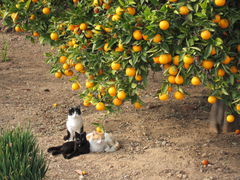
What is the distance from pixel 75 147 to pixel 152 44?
1.71 meters

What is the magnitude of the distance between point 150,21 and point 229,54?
682 millimetres

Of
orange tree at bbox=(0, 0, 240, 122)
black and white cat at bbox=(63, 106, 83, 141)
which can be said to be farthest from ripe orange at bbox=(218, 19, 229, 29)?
black and white cat at bbox=(63, 106, 83, 141)

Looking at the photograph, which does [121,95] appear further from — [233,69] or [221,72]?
[233,69]

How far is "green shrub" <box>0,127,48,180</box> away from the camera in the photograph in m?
2.92

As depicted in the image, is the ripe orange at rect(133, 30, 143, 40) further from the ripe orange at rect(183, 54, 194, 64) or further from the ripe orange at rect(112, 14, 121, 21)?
the ripe orange at rect(183, 54, 194, 64)

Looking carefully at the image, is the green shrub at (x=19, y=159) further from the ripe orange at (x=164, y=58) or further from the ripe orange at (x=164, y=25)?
the ripe orange at (x=164, y=25)

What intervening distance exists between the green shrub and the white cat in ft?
3.11

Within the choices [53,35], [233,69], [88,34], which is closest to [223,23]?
[233,69]

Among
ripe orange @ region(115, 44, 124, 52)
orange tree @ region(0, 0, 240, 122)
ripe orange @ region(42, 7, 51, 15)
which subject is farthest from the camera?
ripe orange @ region(42, 7, 51, 15)

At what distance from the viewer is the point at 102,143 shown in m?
4.16

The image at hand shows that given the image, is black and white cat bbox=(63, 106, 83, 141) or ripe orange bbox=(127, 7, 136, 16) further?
black and white cat bbox=(63, 106, 83, 141)

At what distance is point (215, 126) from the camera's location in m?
4.64

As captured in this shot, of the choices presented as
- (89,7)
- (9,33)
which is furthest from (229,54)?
(9,33)

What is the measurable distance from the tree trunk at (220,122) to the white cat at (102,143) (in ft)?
4.09
